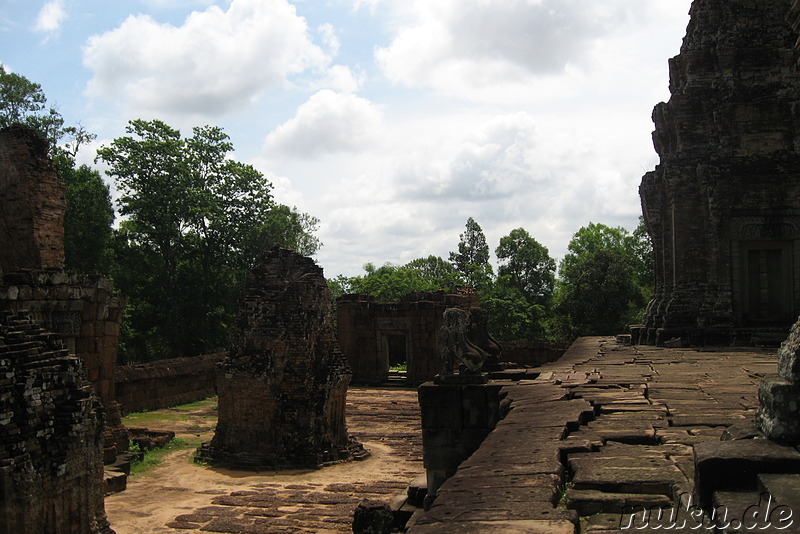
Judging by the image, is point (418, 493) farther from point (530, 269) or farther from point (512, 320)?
point (530, 269)

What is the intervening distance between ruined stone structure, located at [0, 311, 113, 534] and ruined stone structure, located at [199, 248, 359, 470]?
6.52 metres

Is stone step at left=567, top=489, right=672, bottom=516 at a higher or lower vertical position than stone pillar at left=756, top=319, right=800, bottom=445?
lower

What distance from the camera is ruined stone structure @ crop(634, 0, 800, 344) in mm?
15273

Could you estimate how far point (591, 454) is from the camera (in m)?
4.84

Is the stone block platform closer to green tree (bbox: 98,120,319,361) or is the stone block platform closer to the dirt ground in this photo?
the dirt ground

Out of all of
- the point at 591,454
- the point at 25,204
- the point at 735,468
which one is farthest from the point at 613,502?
the point at 25,204

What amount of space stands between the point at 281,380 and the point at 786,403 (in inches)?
435

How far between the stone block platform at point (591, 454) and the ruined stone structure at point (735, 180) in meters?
6.66

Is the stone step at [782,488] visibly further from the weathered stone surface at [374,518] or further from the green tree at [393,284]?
the green tree at [393,284]

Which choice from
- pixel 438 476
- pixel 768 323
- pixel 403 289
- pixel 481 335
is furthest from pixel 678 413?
pixel 403 289

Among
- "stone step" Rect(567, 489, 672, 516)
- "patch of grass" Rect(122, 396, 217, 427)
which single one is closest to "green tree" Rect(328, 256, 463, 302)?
"patch of grass" Rect(122, 396, 217, 427)

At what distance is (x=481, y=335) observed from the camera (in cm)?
984

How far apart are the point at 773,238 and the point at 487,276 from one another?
27.3 m

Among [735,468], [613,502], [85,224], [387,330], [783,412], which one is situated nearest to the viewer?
[735,468]
